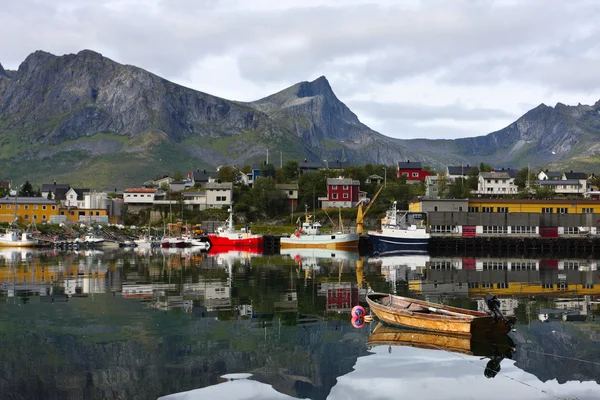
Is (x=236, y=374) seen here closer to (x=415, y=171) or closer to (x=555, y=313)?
(x=555, y=313)

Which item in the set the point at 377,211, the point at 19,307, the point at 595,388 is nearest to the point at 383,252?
the point at 377,211

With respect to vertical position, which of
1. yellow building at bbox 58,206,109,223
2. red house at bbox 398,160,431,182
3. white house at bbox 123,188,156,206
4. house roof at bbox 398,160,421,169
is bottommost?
yellow building at bbox 58,206,109,223

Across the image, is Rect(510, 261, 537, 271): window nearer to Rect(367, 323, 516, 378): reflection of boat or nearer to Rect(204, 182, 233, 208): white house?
Rect(367, 323, 516, 378): reflection of boat

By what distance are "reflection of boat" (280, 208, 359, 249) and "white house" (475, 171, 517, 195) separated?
6379cm

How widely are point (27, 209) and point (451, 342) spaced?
119 m

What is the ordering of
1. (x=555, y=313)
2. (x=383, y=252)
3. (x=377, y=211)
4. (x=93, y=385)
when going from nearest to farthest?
(x=93, y=385)
(x=555, y=313)
(x=383, y=252)
(x=377, y=211)

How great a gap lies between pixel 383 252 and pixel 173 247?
1406 inches

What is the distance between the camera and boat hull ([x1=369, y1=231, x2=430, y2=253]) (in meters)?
87.4

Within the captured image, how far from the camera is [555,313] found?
2939 centimetres

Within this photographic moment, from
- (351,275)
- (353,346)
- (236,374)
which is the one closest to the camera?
(236,374)

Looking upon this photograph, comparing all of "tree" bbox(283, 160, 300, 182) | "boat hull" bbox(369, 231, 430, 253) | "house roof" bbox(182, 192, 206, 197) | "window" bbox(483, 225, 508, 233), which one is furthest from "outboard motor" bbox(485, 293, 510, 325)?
"tree" bbox(283, 160, 300, 182)

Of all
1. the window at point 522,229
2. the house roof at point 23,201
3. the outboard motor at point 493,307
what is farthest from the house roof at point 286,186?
the outboard motor at point 493,307

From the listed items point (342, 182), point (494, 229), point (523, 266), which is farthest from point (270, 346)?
point (342, 182)

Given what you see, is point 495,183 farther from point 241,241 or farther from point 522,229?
point 241,241
